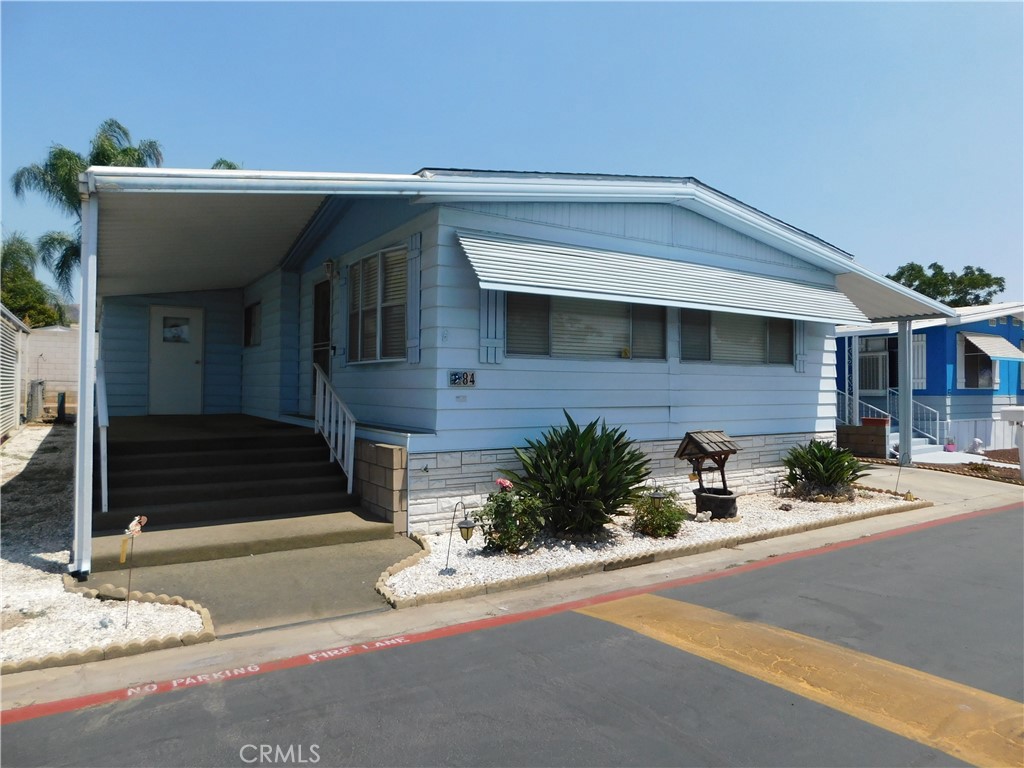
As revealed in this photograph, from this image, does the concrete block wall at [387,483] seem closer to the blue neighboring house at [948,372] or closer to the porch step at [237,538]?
the porch step at [237,538]

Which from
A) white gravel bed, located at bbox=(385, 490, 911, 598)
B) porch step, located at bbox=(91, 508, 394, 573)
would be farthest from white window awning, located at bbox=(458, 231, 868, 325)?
porch step, located at bbox=(91, 508, 394, 573)

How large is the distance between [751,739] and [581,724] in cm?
85


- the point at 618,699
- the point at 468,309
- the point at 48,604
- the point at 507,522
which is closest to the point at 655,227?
the point at 468,309

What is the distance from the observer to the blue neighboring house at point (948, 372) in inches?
690

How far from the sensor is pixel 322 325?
10.8 metres

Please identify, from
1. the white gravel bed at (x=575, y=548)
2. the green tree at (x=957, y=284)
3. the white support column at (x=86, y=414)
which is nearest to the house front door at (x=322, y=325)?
→ the white gravel bed at (x=575, y=548)

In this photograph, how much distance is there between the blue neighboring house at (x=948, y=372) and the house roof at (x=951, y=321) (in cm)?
2

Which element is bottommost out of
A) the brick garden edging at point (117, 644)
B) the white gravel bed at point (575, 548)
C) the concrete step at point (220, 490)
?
the brick garden edging at point (117, 644)

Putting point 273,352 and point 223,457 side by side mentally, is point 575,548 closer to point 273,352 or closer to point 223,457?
point 223,457

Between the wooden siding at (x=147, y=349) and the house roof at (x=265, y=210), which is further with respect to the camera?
the wooden siding at (x=147, y=349)

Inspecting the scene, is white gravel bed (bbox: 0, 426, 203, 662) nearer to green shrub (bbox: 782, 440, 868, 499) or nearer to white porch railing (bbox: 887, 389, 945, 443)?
green shrub (bbox: 782, 440, 868, 499)

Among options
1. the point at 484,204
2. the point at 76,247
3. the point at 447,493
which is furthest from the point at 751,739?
the point at 76,247

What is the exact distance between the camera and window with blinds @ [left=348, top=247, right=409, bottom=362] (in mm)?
8453

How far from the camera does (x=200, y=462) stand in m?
7.96
